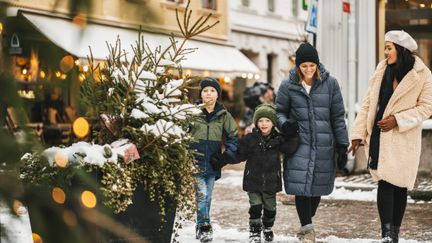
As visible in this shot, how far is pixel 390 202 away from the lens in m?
6.12

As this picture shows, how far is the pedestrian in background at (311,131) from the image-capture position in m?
6.27


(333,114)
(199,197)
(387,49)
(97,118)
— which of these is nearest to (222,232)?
(199,197)

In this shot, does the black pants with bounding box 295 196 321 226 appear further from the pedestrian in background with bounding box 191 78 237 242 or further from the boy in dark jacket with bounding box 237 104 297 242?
the pedestrian in background with bounding box 191 78 237 242

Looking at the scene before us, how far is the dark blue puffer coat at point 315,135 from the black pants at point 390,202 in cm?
41

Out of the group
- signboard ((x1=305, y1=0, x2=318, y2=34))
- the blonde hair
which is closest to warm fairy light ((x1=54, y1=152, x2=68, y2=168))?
the blonde hair

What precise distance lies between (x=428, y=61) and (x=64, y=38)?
1099 centimetres

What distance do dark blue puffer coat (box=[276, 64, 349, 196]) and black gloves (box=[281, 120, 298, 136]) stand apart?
79 millimetres

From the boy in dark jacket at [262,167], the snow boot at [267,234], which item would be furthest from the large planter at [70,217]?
the snow boot at [267,234]

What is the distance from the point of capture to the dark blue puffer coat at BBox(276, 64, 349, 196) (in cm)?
627

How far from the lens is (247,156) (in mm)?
6516

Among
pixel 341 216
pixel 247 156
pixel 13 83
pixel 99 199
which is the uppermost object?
pixel 13 83

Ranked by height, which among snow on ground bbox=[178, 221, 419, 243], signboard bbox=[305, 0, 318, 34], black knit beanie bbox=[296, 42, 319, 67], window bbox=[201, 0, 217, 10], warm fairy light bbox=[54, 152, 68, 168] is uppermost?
signboard bbox=[305, 0, 318, 34]

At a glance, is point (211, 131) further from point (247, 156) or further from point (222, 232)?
point (222, 232)

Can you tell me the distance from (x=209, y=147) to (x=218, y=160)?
0.14 metres
